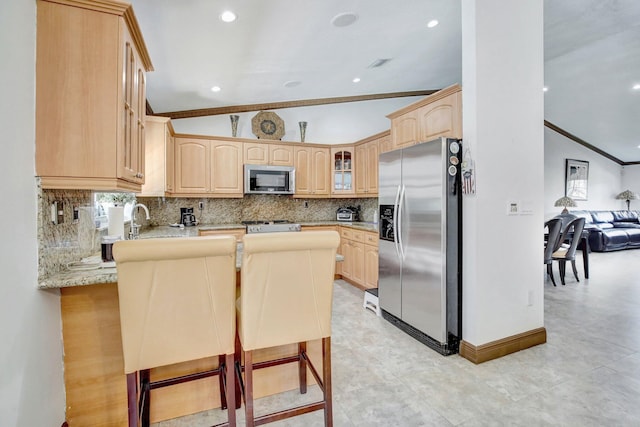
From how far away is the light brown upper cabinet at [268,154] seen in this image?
473 cm

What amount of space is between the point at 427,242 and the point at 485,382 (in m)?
1.11

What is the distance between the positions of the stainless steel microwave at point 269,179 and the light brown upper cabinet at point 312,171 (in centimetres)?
20

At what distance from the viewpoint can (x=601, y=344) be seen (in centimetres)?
271

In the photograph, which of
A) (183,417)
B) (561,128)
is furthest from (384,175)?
(561,128)

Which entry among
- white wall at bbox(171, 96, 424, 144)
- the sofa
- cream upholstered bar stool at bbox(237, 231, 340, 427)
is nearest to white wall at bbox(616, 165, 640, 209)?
the sofa

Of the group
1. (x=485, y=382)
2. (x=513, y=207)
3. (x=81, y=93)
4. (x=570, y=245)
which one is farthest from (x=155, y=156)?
(x=570, y=245)

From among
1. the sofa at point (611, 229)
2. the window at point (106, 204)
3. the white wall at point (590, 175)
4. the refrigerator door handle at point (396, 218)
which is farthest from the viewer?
the white wall at point (590, 175)

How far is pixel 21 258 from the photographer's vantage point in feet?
4.12

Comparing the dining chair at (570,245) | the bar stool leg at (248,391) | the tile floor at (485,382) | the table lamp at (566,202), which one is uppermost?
the table lamp at (566,202)

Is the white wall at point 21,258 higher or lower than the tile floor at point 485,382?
higher

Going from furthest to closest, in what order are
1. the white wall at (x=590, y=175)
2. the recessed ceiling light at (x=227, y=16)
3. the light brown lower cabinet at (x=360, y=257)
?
the white wall at (x=590, y=175) → the light brown lower cabinet at (x=360, y=257) → the recessed ceiling light at (x=227, y=16)

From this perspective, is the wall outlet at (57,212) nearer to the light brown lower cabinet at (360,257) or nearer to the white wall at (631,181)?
the light brown lower cabinet at (360,257)

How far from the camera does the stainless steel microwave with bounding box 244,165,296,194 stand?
15.2 ft

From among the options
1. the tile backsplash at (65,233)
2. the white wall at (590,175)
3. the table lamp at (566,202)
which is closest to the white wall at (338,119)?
the tile backsplash at (65,233)
